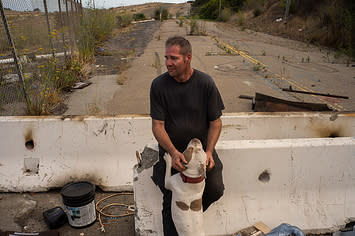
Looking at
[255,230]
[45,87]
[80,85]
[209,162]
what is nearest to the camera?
[209,162]

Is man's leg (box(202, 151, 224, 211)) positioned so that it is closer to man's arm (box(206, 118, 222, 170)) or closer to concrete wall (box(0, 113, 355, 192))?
man's arm (box(206, 118, 222, 170))

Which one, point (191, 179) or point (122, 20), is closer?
point (191, 179)

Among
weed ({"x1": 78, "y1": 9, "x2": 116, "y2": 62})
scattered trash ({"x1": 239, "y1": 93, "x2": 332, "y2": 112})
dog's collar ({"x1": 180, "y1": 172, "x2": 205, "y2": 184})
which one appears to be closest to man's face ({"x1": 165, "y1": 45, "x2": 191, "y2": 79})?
dog's collar ({"x1": 180, "y1": 172, "x2": 205, "y2": 184})

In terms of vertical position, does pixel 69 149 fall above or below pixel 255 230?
above

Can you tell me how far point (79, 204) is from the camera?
2.83 m

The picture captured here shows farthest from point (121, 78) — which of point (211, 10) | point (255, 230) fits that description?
point (211, 10)

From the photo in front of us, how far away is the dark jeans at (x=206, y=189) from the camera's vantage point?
2.49 m

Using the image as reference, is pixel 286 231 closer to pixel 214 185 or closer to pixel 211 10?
pixel 214 185

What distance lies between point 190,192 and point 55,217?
1.56 metres

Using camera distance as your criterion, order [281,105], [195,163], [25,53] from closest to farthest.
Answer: [195,163] < [281,105] < [25,53]

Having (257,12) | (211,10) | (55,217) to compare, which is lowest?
(55,217)

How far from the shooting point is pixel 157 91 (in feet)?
8.50

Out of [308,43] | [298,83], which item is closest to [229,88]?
[298,83]

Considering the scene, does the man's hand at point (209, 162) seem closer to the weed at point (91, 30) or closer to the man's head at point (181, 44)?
the man's head at point (181, 44)
